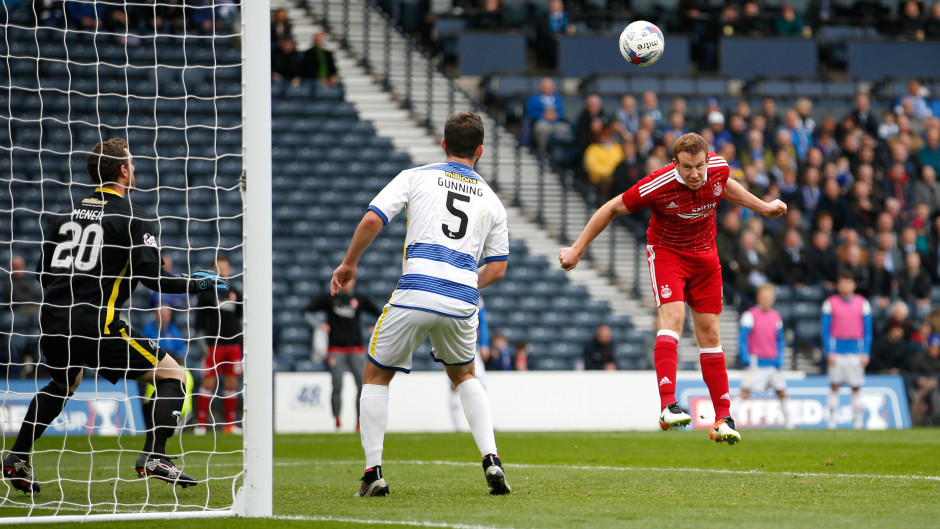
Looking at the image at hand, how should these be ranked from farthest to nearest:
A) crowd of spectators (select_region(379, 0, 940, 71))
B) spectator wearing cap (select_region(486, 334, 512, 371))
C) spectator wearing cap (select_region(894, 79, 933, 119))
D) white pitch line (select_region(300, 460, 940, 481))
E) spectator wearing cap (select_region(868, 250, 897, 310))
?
crowd of spectators (select_region(379, 0, 940, 71)) → spectator wearing cap (select_region(894, 79, 933, 119)) → spectator wearing cap (select_region(868, 250, 897, 310)) → spectator wearing cap (select_region(486, 334, 512, 371)) → white pitch line (select_region(300, 460, 940, 481))

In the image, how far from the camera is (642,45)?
7824 millimetres

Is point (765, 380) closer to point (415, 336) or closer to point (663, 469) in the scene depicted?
point (663, 469)

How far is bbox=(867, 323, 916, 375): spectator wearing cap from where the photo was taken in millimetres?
17281

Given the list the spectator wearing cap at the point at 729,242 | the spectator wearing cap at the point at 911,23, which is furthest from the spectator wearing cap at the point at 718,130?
the spectator wearing cap at the point at 911,23

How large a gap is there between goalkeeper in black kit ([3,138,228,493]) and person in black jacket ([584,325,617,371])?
1078 centimetres

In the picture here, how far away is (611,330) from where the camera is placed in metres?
18.2

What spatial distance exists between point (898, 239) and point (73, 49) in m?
15.3

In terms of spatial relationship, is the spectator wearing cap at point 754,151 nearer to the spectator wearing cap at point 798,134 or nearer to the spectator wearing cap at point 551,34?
the spectator wearing cap at point 798,134

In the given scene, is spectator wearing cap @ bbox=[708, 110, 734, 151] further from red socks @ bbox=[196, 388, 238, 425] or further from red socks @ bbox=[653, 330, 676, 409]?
red socks @ bbox=[653, 330, 676, 409]

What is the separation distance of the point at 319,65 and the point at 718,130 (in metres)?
7.51

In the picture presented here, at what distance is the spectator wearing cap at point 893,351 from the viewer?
17.3 meters

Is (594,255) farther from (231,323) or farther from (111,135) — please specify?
(111,135)

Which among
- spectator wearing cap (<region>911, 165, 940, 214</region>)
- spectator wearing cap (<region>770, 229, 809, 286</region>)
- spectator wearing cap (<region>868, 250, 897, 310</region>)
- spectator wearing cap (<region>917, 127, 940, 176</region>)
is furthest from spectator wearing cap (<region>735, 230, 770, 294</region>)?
spectator wearing cap (<region>917, 127, 940, 176</region>)

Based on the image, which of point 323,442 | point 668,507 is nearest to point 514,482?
point 668,507
